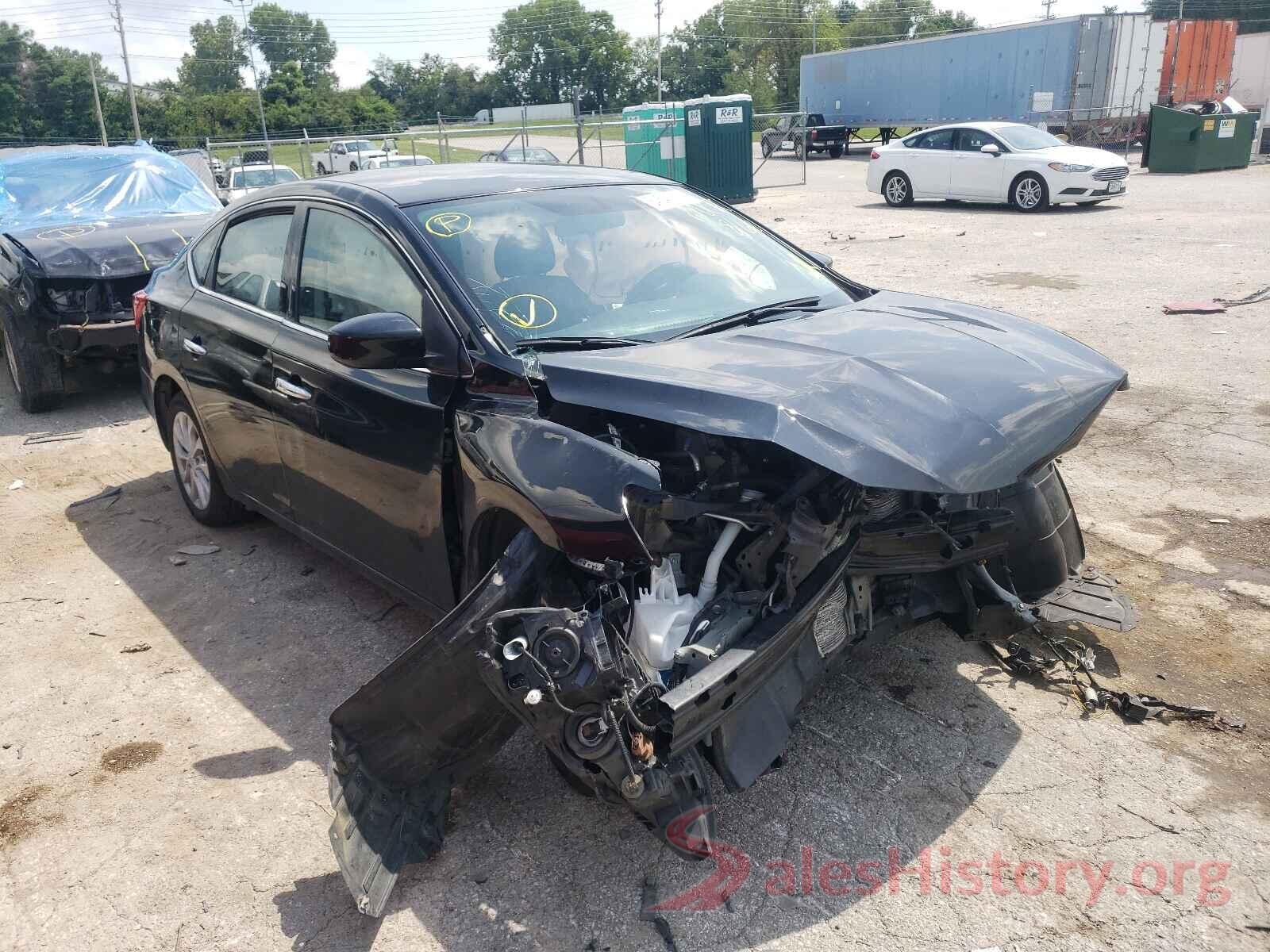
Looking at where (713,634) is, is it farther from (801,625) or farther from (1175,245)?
(1175,245)

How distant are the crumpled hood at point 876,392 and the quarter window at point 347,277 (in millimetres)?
790

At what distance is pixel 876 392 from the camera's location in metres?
2.97

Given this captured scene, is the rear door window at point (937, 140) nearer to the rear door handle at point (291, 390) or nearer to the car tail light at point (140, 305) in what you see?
the car tail light at point (140, 305)

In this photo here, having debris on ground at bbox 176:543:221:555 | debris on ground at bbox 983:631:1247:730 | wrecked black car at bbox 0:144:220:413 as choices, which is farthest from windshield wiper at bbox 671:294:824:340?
wrecked black car at bbox 0:144:220:413

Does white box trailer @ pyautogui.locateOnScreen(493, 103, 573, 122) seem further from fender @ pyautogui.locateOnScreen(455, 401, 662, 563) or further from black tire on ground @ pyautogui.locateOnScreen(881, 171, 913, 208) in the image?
fender @ pyautogui.locateOnScreen(455, 401, 662, 563)

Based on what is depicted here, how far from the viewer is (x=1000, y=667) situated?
3.97 metres

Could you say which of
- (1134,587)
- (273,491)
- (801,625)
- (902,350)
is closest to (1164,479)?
(1134,587)

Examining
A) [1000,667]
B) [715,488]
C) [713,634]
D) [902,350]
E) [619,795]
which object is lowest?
[1000,667]

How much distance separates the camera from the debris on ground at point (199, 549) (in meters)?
5.54

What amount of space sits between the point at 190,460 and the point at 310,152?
25.6m

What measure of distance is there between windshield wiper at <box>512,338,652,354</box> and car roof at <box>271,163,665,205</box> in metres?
0.89

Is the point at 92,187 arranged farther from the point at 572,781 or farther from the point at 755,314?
the point at 572,781

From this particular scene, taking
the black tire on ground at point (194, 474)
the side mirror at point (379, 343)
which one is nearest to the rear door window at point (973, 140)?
the black tire on ground at point (194, 474)

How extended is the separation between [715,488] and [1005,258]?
38.0ft
